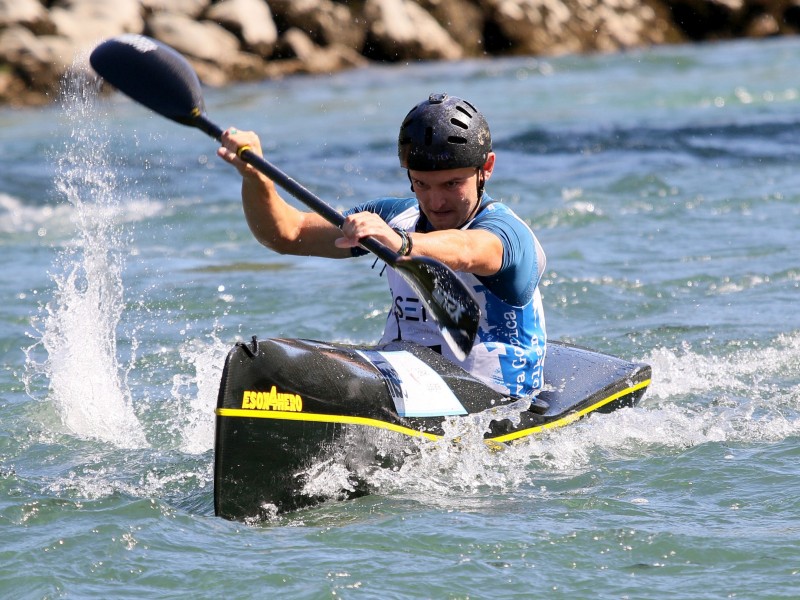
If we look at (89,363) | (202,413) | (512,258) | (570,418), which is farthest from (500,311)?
(89,363)

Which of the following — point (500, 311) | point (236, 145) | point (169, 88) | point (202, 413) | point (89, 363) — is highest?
point (169, 88)

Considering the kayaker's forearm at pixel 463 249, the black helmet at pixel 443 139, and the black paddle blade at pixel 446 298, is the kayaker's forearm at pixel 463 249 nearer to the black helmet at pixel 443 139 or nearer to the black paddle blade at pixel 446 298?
the black paddle blade at pixel 446 298

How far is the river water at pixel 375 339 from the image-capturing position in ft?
12.4

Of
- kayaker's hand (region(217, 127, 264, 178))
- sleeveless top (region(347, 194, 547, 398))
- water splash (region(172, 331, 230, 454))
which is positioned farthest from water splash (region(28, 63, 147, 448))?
kayaker's hand (region(217, 127, 264, 178))

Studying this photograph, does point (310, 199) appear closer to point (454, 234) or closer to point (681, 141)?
point (454, 234)

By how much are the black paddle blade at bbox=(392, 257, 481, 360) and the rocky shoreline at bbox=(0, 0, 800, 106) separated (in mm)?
14298

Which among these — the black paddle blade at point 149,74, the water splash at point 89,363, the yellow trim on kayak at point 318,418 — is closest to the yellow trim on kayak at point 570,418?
the yellow trim on kayak at point 318,418

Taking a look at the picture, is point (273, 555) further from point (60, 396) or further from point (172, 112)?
point (60, 396)

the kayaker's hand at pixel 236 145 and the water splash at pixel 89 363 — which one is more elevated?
the kayaker's hand at pixel 236 145

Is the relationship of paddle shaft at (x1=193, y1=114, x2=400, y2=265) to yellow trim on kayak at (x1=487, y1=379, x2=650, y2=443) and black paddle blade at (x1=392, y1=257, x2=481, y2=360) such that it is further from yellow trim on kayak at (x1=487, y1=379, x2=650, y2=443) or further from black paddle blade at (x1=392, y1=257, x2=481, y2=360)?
yellow trim on kayak at (x1=487, y1=379, x2=650, y2=443)

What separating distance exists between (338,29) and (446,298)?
63.7 feet

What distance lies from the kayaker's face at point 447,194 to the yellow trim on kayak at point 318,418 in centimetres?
78

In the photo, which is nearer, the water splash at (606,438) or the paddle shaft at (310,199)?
the paddle shaft at (310,199)

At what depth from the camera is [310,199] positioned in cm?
424
